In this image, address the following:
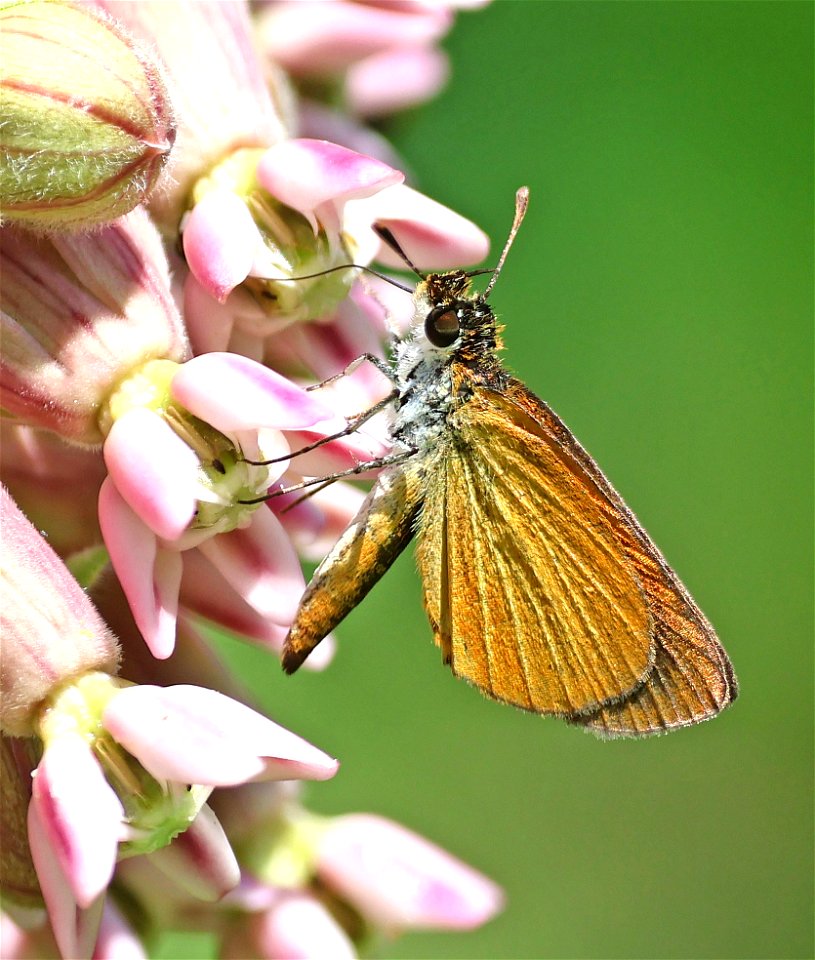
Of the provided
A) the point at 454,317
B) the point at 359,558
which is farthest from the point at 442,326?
the point at 359,558

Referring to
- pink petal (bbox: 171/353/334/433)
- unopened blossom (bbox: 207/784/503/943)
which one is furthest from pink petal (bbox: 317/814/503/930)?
pink petal (bbox: 171/353/334/433)

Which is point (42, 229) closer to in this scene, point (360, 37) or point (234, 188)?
point (234, 188)

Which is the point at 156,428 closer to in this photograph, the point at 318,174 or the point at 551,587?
the point at 318,174

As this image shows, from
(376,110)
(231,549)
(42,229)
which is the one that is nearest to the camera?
(42,229)

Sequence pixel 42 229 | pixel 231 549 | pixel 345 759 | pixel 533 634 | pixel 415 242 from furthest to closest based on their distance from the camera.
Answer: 1. pixel 345 759
2. pixel 533 634
3. pixel 415 242
4. pixel 231 549
5. pixel 42 229

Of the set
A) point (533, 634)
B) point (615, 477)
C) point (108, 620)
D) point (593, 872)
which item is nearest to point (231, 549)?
point (108, 620)

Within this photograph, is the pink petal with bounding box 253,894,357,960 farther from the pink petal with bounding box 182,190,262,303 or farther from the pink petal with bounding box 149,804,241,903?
the pink petal with bounding box 182,190,262,303
